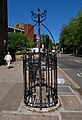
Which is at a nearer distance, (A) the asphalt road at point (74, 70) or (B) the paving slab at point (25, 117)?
(B) the paving slab at point (25, 117)

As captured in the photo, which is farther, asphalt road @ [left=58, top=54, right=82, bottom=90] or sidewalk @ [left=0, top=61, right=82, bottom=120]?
asphalt road @ [left=58, top=54, right=82, bottom=90]

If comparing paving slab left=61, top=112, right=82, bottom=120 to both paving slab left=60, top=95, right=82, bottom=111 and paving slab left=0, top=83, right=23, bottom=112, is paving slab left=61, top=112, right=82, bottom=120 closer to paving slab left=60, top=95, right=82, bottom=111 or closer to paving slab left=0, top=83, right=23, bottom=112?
paving slab left=60, top=95, right=82, bottom=111

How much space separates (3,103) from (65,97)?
242cm

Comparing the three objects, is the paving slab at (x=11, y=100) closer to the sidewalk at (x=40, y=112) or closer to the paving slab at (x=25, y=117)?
the sidewalk at (x=40, y=112)

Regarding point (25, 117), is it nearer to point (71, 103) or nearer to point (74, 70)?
point (71, 103)

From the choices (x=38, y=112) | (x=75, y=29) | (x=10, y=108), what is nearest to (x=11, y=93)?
(x=10, y=108)

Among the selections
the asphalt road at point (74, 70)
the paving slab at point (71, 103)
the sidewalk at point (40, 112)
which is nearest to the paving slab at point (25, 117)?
the sidewalk at point (40, 112)

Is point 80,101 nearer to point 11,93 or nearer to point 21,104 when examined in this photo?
point 21,104

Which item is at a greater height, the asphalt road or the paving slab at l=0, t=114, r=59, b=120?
the paving slab at l=0, t=114, r=59, b=120

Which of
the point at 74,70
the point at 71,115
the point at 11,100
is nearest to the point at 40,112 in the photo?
the point at 71,115

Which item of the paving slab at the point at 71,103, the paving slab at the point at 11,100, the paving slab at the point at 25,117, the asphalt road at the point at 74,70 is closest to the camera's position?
the paving slab at the point at 25,117

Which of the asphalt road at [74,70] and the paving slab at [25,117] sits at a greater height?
the paving slab at [25,117]

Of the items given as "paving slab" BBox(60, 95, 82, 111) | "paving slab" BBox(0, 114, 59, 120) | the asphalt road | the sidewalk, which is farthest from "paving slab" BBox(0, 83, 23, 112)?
the asphalt road

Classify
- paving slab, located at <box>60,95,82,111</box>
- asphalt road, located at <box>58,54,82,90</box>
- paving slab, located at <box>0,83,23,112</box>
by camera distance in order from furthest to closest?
asphalt road, located at <box>58,54,82,90</box> < paving slab, located at <box>0,83,23,112</box> < paving slab, located at <box>60,95,82,111</box>
